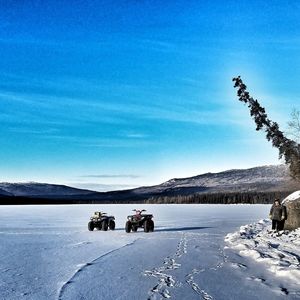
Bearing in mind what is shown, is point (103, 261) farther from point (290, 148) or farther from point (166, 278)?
point (290, 148)

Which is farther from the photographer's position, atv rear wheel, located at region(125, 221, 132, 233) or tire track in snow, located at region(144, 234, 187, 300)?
atv rear wheel, located at region(125, 221, 132, 233)

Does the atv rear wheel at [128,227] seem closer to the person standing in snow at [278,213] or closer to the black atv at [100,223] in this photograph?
the black atv at [100,223]

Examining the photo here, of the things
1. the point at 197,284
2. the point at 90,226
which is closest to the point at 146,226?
the point at 90,226

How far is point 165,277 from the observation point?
9.78 meters

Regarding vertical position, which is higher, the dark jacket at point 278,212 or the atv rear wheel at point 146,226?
the dark jacket at point 278,212

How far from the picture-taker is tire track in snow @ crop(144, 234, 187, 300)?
8180 mm

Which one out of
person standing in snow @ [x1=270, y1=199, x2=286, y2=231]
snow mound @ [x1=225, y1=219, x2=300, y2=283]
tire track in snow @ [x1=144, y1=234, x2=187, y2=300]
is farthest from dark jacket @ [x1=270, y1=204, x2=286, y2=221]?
tire track in snow @ [x1=144, y1=234, x2=187, y2=300]

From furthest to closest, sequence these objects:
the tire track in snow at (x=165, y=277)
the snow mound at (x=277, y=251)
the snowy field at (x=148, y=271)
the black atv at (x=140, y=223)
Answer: the black atv at (x=140, y=223), the snow mound at (x=277, y=251), the snowy field at (x=148, y=271), the tire track in snow at (x=165, y=277)

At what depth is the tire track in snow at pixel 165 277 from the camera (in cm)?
818

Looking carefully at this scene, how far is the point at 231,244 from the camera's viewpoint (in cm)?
1684

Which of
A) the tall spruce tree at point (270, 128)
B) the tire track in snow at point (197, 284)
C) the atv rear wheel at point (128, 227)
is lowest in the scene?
the tire track in snow at point (197, 284)

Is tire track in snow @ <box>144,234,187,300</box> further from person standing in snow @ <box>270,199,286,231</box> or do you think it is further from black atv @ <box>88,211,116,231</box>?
black atv @ <box>88,211,116,231</box>

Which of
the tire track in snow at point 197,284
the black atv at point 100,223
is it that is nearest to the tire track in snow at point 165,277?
the tire track in snow at point 197,284

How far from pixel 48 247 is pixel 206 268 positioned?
6.99 meters
